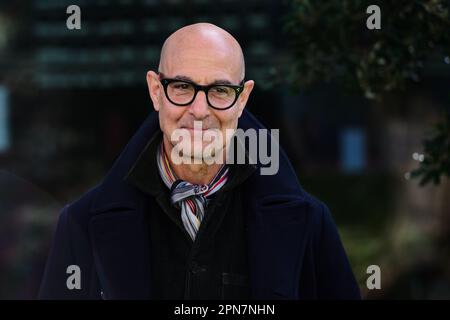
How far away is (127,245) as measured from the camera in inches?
142

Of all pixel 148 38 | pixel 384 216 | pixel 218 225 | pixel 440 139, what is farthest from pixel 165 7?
pixel 218 225

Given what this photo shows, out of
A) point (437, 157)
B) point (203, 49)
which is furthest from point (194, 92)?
point (437, 157)

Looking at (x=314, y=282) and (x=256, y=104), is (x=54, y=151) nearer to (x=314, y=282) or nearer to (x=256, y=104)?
(x=256, y=104)

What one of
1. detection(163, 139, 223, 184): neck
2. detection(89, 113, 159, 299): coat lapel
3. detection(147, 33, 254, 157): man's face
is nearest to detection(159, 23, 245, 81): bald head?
detection(147, 33, 254, 157): man's face

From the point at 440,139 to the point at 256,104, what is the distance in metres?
3.10

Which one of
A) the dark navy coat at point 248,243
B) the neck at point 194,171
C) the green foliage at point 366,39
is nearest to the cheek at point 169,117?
the neck at point 194,171

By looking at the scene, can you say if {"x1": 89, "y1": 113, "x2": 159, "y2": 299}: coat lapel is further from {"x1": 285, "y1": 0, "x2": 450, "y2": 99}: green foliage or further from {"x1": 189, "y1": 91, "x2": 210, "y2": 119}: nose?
{"x1": 285, "y1": 0, "x2": 450, "y2": 99}: green foliage

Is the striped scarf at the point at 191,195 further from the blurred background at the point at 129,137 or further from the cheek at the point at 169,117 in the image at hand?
the blurred background at the point at 129,137

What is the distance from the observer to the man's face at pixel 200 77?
Result: 3.50m

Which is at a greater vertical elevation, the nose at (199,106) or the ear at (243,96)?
the ear at (243,96)

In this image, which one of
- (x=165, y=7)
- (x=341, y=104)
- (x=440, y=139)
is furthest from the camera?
(x=341, y=104)

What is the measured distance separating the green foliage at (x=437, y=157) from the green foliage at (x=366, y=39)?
15.6 inches

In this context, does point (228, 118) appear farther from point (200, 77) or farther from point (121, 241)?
point (121, 241)
